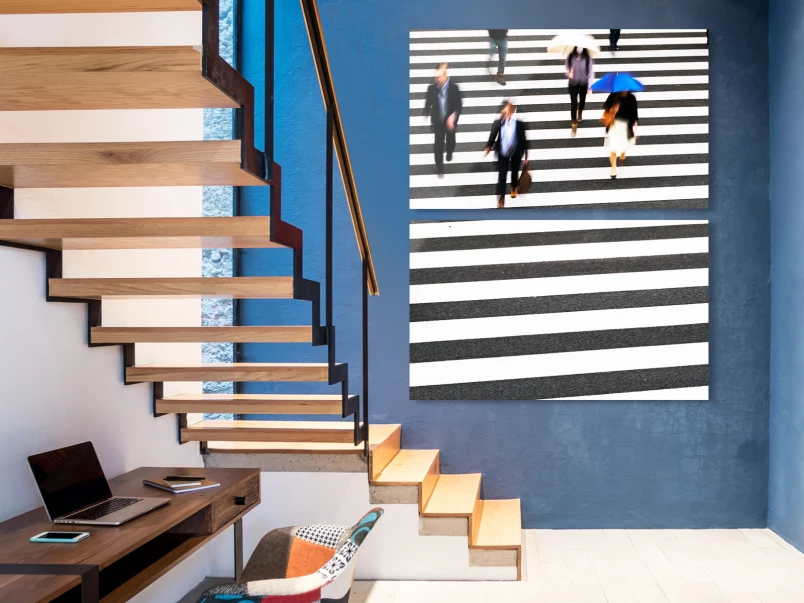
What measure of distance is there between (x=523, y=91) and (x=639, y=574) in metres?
3.03

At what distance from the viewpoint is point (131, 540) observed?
233 centimetres

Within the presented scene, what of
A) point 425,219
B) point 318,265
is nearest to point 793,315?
point 425,219

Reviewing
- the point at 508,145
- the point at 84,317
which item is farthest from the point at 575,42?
the point at 84,317

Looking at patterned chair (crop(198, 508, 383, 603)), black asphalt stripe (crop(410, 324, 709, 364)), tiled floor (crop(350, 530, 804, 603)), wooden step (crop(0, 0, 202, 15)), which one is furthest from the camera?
black asphalt stripe (crop(410, 324, 709, 364))

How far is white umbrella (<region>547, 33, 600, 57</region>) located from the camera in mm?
4973

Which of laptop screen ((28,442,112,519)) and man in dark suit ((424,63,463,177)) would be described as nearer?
laptop screen ((28,442,112,519))

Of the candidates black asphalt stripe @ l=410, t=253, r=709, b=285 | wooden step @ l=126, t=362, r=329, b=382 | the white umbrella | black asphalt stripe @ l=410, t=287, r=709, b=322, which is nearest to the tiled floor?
wooden step @ l=126, t=362, r=329, b=382

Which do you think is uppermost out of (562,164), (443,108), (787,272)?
(443,108)

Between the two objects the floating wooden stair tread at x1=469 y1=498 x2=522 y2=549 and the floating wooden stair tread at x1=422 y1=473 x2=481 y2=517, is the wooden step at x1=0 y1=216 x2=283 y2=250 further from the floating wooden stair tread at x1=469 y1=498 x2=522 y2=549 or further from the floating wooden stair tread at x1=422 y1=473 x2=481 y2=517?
the floating wooden stair tread at x1=469 y1=498 x2=522 y2=549

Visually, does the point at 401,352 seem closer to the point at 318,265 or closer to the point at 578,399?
the point at 318,265

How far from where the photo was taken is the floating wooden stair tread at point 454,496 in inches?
158

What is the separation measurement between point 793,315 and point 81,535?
4087 mm

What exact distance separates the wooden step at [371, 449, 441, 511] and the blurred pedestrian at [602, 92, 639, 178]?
218cm

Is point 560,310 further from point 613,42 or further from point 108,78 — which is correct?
point 108,78
